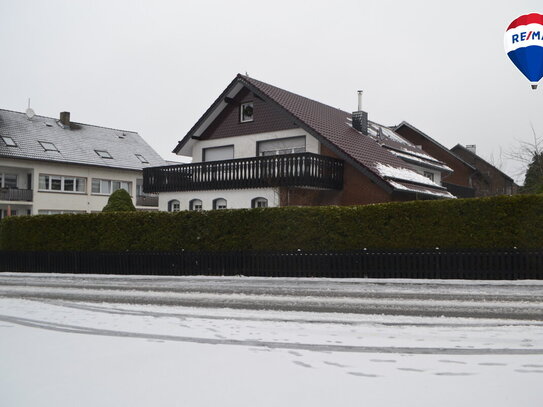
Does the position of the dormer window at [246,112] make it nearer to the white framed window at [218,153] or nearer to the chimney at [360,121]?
the white framed window at [218,153]

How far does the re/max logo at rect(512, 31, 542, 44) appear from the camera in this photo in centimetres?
1265

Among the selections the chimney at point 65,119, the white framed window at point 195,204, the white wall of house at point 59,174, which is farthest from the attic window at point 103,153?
the white framed window at point 195,204

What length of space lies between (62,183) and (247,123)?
834 inches

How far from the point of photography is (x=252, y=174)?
1002 inches

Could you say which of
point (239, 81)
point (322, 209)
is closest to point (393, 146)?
point (239, 81)

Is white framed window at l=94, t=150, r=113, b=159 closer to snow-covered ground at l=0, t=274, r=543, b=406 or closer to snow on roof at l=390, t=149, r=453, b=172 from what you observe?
snow on roof at l=390, t=149, r=453, b=172

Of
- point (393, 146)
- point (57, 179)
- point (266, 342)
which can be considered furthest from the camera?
point (57, 179)

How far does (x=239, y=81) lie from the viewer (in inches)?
1123

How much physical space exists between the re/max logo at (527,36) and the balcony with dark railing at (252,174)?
456 inches

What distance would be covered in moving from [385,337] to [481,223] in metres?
9.36

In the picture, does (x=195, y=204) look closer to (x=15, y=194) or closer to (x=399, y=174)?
(x=399, y=174)

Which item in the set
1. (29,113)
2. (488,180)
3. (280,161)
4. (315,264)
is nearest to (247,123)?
(280,161)

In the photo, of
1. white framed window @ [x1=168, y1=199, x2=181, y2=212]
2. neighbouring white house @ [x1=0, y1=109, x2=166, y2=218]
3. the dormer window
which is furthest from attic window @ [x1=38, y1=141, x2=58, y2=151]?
the dormer window

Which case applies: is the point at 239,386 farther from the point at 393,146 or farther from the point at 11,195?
the point at 11,195
